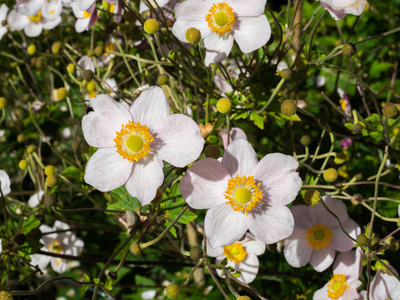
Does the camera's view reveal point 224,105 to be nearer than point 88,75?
Yes

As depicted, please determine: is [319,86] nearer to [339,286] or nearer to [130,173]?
[339,286]

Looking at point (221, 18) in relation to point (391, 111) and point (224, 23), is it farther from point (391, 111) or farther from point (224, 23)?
point (391, 111)

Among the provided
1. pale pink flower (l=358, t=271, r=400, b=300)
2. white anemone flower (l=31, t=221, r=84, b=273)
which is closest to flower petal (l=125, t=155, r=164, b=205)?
pale pink flower (l=358, t=271, r=400, b=300)

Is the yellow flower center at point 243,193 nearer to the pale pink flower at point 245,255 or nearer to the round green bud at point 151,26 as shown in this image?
the pale pink flower at point 245,255

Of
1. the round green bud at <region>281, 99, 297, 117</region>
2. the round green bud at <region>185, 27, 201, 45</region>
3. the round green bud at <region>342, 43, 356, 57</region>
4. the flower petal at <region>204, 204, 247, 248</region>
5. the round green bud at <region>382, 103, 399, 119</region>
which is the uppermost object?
the round green bud at <region>185, 27, 201, 45</region>

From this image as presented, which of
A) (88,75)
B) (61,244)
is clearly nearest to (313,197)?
(88,75)

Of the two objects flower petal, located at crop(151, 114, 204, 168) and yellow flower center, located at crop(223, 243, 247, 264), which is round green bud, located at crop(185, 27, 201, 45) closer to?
flower petal, located at crop(151, 114, 204, 168)

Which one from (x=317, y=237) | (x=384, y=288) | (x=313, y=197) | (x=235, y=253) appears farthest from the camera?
(x=235, y=253)
